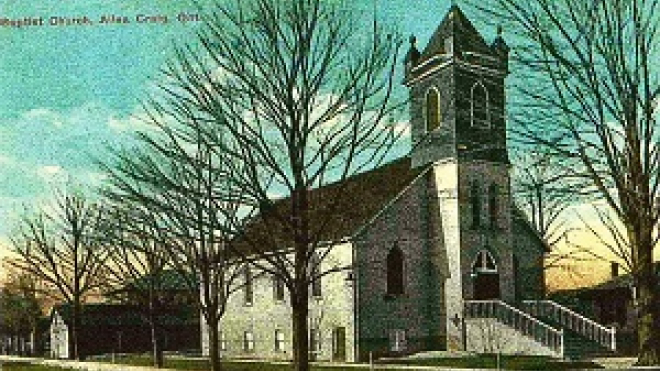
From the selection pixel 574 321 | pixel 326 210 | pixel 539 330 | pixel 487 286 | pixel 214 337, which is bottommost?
pixel 539 330

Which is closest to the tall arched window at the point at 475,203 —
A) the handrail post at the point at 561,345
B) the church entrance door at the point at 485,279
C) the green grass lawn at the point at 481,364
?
the church entrance door at the point at 485,279

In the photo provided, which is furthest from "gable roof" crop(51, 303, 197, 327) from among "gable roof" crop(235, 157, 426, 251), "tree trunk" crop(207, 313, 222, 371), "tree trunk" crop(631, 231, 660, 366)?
"gable roof" crop(235, 157, 426, 251)

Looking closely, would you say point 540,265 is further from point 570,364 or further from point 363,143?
point 363,143

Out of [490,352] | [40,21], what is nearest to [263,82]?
[40,21]

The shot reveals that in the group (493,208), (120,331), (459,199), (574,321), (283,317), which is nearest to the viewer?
(574,321)

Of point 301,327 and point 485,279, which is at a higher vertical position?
point 485,279

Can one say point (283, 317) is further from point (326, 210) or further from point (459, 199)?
point (326, 210)

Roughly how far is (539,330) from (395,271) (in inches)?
199

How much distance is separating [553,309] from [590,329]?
1896mm

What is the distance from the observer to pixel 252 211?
44.8ft

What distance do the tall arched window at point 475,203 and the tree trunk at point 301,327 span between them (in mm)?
15369

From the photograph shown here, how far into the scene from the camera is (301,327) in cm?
1379

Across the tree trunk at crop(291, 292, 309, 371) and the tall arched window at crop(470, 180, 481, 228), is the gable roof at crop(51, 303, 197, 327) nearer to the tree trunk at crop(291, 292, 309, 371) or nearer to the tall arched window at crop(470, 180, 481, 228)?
the tall arched window at crop(470, 180, 481, 228)

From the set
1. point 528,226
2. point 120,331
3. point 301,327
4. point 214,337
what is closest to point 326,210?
point 301,327
